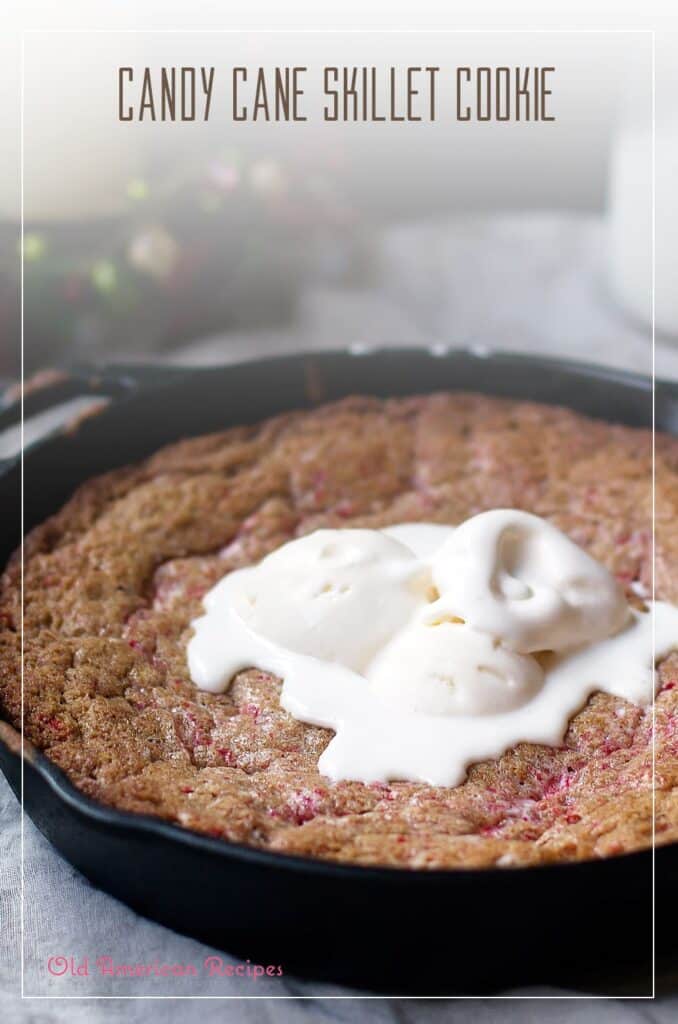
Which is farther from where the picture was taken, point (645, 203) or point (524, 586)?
point (645, 203)

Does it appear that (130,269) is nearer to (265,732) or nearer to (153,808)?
(265,732)

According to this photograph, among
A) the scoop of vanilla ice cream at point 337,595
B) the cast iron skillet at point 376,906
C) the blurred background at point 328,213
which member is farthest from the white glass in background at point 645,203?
the cast iron skillet at point 376,906

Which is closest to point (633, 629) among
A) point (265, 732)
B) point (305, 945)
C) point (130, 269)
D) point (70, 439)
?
point (265, 732)

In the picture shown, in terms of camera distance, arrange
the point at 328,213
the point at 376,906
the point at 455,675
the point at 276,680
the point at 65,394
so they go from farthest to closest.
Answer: the point at 328,213, the point at 65,394, the point at 276,680, the point at 455,675, the point at 376,906

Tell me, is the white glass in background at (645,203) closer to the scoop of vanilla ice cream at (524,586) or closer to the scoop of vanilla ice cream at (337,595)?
the scoop of vanilla ice cream at (524,586)

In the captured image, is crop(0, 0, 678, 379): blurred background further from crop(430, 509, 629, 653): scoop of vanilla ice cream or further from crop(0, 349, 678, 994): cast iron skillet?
crop(0, 349, 678, 994): cast iron skillet

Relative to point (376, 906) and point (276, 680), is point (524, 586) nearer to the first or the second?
point (276, 680)

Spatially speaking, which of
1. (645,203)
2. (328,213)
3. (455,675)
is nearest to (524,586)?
(455,675)

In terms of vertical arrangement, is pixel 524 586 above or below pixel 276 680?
above
